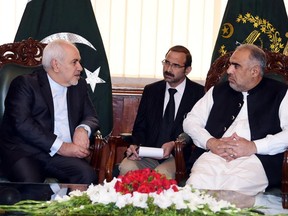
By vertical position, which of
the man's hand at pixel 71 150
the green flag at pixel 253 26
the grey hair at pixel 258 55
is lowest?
the man's hand at pixel 71 150

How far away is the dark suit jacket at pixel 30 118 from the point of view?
4.98 meters

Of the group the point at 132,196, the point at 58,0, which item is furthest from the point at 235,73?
the point at 132,196

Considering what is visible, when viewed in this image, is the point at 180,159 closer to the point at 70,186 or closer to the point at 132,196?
the point at 70,186

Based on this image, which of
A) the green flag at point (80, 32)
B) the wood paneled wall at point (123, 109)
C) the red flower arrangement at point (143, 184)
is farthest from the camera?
the wood paneled wall at point (123, 109)

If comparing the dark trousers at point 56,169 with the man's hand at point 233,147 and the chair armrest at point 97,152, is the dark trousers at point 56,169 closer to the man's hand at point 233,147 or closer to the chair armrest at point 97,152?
the chair armrest at point 97,152

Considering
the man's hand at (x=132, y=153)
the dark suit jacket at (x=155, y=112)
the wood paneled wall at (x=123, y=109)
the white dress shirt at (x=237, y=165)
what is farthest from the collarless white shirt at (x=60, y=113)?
the wood paneled wall at (x=123, y=109)

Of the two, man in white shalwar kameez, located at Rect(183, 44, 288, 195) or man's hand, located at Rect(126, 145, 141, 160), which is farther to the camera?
man's hand, located at Rect(126, 145, 141, 160)

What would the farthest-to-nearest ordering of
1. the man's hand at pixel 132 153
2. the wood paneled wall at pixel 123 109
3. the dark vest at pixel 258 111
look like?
the wood paneled wall at pixel 123 109 < the man's hand at pixel 132 153 < the dark vest at pixel 258 111

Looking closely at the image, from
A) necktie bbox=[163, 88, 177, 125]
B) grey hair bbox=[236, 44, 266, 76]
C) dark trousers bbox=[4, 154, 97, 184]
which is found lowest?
dark trousers bbox=[4, 154, 97, 184]

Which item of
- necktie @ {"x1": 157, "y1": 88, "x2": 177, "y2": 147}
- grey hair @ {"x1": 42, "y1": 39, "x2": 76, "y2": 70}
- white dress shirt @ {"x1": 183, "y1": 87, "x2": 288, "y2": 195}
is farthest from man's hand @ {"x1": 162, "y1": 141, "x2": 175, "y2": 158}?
grey hair @ {"x1": 42, "y1": 39, "x2": 76, "y2": 70}

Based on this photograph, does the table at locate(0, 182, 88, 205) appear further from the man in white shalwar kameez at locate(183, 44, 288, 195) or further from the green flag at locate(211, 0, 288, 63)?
the green flag at locate(211, 0, 288, 63)

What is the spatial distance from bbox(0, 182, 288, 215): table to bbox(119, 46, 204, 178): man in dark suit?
1633 mm

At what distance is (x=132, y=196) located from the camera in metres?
2.66

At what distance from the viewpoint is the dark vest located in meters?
4.96
